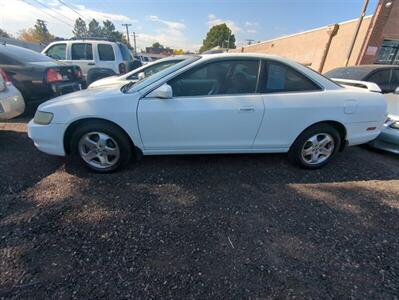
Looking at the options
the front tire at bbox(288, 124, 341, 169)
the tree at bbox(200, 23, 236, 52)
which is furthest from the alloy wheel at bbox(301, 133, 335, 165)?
the tree at bbox(200, 23, 236, 52)

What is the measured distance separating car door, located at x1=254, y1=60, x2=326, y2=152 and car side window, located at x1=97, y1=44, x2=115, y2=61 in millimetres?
6793

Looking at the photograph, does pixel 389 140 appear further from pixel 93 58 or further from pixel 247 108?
pixel 93 58

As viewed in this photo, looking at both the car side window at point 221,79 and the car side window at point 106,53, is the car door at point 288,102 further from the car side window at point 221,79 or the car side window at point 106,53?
the car side window at point 106,53

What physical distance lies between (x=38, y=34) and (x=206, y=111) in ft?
292

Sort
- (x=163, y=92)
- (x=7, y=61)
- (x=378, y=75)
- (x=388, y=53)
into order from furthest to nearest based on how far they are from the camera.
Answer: (x=388, y=53)
(x=378, y=75)
(x=7, y=61)
(x=163, y=92)

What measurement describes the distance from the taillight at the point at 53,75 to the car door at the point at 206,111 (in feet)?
11.6

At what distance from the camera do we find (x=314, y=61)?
63.5ft

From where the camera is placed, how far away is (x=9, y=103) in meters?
3.64

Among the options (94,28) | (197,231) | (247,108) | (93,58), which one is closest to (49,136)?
(197,231)

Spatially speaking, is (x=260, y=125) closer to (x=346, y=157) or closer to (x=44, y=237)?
(x=346, y=157)

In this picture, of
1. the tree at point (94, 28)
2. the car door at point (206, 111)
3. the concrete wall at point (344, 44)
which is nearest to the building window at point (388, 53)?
the concrete wall at point (344, 44)

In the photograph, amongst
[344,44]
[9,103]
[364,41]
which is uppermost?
[364,41]

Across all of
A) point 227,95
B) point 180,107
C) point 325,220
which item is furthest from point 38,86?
point 325,220

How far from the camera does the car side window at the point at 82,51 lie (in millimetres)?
7941
